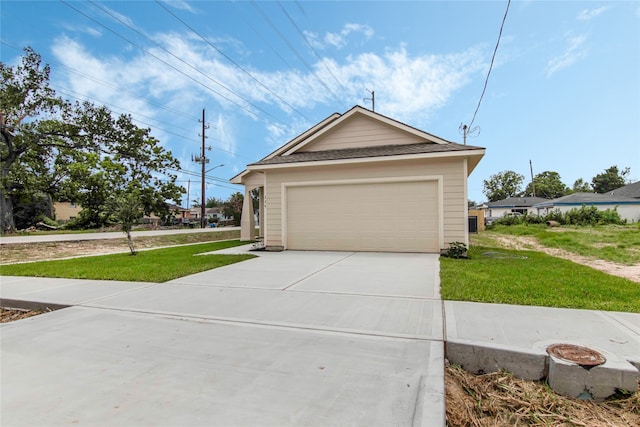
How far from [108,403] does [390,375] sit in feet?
6.18

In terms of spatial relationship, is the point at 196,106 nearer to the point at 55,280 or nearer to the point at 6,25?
the point at 6,25

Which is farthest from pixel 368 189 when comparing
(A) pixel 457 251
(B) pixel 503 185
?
(B) pixel 503 185

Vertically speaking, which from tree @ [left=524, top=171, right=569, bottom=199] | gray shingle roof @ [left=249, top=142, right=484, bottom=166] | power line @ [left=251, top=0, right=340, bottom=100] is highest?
power line @ [left=251, top=0, right=340, bottom=100]

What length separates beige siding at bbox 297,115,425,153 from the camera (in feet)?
35.2

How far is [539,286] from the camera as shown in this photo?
4.80 m

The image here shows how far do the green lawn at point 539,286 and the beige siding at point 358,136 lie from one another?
17.8 ft

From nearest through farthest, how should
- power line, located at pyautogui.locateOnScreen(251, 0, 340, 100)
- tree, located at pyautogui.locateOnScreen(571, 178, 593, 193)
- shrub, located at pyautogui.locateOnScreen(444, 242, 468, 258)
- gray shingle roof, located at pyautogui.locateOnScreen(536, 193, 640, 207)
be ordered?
shrub, located at pyautogui.locateOnScreen(444, 242, 468, 258) → power line, located at pyautogui.locateOnScreen(251, 0, 340, 100) → gray shingle roof, located at pyautogui.locateOnScreen(536, 193, 640, 207) → tree, located at pyautogui.locateOnScreen(571, 178, 593, 193)

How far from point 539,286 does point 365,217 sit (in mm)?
5427

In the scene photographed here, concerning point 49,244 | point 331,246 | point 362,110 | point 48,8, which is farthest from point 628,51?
point 49,244

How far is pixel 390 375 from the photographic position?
2.29 meters

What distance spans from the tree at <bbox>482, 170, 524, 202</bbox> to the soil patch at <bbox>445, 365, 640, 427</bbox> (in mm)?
61147

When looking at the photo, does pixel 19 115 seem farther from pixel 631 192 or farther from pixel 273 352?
pixel 631 192

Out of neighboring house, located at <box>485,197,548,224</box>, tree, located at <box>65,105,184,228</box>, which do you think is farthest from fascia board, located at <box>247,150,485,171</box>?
neighboring house, located at <box>485,197,548,224</box>

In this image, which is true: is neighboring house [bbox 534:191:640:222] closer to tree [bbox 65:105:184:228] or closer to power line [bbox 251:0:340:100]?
power line [bbox 251:0:340:100]
